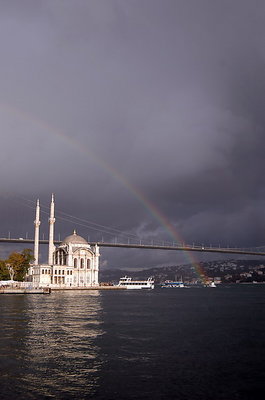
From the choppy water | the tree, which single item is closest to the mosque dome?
the tree

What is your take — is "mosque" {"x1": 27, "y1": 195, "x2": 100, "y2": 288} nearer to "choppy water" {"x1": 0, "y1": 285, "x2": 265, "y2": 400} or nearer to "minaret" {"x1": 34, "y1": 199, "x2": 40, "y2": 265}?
"minaret" {"x1": 34, "y1": 199, "x2": 40, "y2": 265}

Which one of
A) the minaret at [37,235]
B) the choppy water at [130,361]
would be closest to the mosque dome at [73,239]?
the minaret at [37,235]

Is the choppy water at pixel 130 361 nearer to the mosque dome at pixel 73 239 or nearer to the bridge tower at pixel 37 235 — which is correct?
the bridge tower at pixel 37 235

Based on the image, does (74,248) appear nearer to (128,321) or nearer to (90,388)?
(128,321)

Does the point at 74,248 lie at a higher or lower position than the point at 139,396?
higher

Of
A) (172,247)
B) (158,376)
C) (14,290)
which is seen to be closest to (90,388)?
(158,376)

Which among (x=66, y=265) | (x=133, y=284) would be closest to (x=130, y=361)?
(x=66, y=265)

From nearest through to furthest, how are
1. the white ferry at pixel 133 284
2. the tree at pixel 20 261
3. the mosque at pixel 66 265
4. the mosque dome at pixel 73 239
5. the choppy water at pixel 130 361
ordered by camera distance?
the choppy water at pixel 130 361 → the tree at pixel 20 261 → the mosque at pixel 66 265 → the mosque dome at pixel 73 239 → the white ferry at pixel 133 284

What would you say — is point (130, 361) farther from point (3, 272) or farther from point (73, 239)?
point (73, 239)
